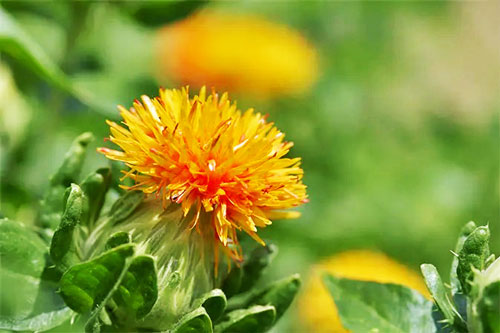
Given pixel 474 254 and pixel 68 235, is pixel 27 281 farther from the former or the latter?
pixel 474 254

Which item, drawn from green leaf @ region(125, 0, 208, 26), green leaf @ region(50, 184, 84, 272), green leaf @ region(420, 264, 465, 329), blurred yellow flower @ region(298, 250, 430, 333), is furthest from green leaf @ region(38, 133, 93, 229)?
blurred yellow flower @ region(298, 250, 430, 333)

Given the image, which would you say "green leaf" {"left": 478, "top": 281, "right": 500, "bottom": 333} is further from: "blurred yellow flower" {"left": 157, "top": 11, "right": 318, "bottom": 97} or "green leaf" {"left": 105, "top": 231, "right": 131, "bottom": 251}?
"blurred yellow flower" {"left": 157, "top": 11, "right": 318, "bottom": 97}

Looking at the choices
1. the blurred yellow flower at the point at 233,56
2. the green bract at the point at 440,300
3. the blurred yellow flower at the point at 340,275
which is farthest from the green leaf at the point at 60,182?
the blurred yellow flower at the point at 233,56

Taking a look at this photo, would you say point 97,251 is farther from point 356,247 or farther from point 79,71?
point 356,247

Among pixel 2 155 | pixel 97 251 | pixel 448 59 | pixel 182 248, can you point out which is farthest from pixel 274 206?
pixel 448 59

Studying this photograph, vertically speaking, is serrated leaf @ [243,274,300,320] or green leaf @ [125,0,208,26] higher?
green leaf @ [125,0,208,26]
